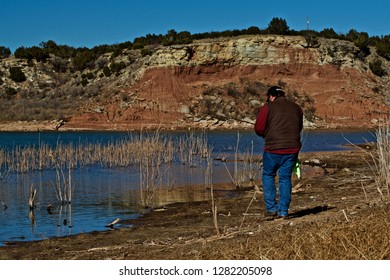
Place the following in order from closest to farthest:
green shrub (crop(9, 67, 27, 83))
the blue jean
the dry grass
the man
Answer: the dry grass < the man < the blue jean < green shrub (crop(9, 67, 27, 83))

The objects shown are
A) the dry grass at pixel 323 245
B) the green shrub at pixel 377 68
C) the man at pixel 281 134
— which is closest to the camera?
the dry grass at pixel 323 245

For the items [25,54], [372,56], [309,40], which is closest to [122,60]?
[25,54]

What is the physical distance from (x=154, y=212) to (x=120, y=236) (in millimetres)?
3487

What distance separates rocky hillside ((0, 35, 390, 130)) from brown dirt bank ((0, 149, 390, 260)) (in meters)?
48.6

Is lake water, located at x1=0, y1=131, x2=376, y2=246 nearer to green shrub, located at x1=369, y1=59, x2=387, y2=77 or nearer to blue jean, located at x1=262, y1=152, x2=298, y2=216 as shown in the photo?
blue jean, located at x1=262, y1=152, x2=298, y2=216

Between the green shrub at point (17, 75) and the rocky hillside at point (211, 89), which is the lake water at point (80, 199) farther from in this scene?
the green shrub at point (17, 75)

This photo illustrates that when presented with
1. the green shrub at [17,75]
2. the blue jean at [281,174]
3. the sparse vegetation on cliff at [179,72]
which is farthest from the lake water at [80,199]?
the green shrub at [17,75]

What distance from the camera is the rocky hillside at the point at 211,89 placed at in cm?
6500

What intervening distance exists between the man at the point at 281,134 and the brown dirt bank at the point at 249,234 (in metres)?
0.62

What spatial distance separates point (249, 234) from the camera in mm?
8680

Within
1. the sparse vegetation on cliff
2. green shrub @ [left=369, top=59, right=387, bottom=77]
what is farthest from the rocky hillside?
green shrub @ [left=369, top=59, right=387, bottom=77]

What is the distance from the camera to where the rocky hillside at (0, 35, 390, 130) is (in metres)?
65.0

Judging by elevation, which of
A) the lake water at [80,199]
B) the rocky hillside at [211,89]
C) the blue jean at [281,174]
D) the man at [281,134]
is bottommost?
the lake water at [80,199]

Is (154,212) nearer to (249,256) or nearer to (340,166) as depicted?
(249,256)
